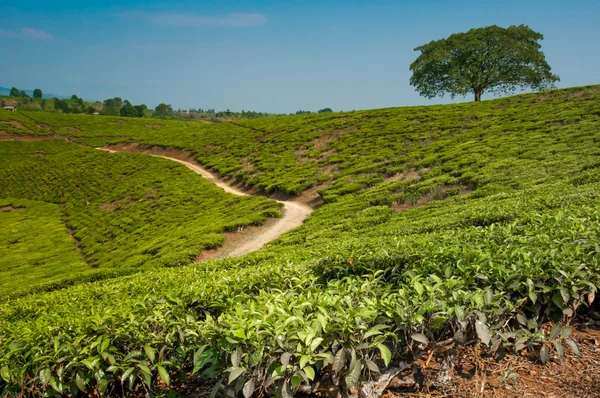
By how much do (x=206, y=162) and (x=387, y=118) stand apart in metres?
24.3

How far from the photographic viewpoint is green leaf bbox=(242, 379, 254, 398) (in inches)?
133

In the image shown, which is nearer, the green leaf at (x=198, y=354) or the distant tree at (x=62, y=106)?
the green leaf at (x=198, y=354)

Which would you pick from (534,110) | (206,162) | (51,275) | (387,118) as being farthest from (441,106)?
(51,275)

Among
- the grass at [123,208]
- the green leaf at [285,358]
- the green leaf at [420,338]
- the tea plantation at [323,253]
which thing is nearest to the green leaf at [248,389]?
the tea plantation at [323,253]

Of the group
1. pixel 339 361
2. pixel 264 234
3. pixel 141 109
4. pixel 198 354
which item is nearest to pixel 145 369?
pixel 198 354

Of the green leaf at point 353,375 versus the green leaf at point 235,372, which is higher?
the green leaf at point 235,372

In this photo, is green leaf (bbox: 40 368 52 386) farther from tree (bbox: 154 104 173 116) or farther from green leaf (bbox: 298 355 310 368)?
tree (bbox: 154 104 173 116)

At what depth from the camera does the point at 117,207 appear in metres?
45.2

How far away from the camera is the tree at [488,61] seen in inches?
2159

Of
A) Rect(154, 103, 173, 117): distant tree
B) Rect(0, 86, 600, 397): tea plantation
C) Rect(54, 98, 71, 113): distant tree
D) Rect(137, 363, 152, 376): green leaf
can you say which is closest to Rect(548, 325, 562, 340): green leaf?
Rect(0, 86, 600, 397): tea plantation

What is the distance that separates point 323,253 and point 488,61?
57.6m

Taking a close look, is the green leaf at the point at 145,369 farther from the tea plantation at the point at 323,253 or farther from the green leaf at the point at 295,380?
the green leaf at the point at 295,380

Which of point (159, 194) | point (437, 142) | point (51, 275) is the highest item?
point (437, 142)

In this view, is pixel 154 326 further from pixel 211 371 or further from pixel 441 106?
pixel 441 106
